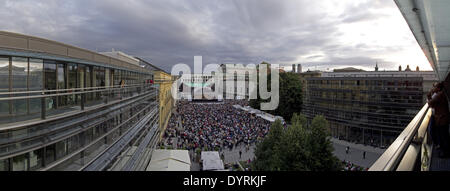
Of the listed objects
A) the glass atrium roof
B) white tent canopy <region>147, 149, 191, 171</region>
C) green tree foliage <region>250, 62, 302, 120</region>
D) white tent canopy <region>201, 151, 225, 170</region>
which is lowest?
white tent canopy <region>201, 151, 225, 170</region>

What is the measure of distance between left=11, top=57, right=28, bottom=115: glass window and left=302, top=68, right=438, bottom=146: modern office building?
27.9 metres

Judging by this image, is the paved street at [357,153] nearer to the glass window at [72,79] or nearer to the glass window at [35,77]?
the glass window at [72,79]

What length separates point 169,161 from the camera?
11.3m

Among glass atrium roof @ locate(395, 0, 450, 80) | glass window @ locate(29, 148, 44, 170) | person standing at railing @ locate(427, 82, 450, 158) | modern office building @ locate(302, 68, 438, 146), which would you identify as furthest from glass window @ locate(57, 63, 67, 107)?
modern office building @ locate(302, 68, 438, 146)

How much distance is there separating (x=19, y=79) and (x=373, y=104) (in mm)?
28771

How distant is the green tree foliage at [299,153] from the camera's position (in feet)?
36.6

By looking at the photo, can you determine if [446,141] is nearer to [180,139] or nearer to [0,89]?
[0,89]

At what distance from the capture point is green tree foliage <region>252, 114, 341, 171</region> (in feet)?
36.6

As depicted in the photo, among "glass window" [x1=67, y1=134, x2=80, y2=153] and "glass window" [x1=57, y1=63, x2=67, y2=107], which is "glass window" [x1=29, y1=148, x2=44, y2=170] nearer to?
"glass window" [x1=67, y1=134, x2=80, y2=153]

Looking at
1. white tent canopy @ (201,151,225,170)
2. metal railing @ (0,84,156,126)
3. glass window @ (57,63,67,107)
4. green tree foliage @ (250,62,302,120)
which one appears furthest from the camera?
green tree foliage @ (250,62,302,120)

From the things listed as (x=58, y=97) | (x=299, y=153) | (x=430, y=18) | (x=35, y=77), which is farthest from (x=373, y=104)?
(x=35, y=77)
